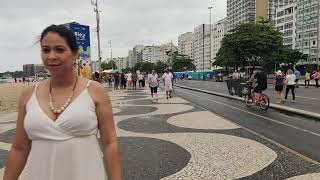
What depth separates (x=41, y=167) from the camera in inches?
99.5

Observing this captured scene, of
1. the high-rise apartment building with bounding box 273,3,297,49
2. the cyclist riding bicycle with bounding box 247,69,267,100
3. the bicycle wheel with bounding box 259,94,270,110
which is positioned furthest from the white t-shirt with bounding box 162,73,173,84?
the high-rise apartment building with bounding box 273,3,297,49

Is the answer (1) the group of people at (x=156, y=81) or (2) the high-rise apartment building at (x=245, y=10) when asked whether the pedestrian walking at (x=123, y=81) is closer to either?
(1) the group of people at (x=156, y=81)

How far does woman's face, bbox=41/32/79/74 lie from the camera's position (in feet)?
8.52

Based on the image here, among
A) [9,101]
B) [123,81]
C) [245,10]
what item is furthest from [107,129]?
[245,10]

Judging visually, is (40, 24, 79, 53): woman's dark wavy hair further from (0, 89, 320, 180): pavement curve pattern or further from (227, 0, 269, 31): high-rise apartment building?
(227, 0, 269, 31): high-rise apartment building

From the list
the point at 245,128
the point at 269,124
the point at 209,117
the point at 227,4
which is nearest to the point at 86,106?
the point at 245,128

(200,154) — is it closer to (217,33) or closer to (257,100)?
(257,100)

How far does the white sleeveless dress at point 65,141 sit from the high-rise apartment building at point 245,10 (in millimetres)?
155179

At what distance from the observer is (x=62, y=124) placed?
247 centimetres

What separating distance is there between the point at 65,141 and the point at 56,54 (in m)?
0.54

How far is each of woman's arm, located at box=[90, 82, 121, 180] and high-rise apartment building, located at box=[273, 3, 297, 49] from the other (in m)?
134

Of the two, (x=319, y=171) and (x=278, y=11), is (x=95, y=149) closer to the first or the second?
(x=319, y=171)

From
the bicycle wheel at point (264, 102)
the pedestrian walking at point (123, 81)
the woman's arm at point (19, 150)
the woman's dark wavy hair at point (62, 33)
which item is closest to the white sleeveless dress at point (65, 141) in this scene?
the woman's arm at point (19, 150)

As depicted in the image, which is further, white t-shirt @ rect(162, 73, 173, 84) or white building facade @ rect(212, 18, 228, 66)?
white building facade @ rect(212, 18, 228, 66)
